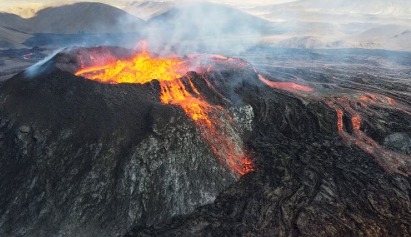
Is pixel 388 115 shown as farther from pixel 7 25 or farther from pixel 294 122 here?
pixel 7 25

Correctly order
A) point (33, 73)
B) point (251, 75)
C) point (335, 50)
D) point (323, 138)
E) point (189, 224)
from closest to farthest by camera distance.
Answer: point (189, 224) < point (33, 73) < point (323, 138) < point (251, 75) < point (335, 50)

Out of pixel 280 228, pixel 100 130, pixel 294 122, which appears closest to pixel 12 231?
pixel 100 130

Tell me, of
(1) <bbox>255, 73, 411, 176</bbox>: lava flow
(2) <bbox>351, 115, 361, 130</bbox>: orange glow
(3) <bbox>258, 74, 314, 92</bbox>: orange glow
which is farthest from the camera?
(3) <bbox>258, 74, 314, 92</bbox>: orange glow

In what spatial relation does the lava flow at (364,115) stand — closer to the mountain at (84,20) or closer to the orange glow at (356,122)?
the orange glow at (356,122)

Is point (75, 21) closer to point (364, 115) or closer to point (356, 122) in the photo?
point (364, 115)

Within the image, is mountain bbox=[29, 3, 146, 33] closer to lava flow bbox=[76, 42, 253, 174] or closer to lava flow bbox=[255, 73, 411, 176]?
lava flow bbox=[76, 42, 253, 174]

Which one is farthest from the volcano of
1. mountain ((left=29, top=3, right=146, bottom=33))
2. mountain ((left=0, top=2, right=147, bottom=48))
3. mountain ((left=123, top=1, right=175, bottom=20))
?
mountain ((left=123, top=1, right=175, bottom=20))

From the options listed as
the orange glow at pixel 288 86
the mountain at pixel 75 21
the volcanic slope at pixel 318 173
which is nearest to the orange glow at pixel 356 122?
the volcanic slope at pixel 318 173
